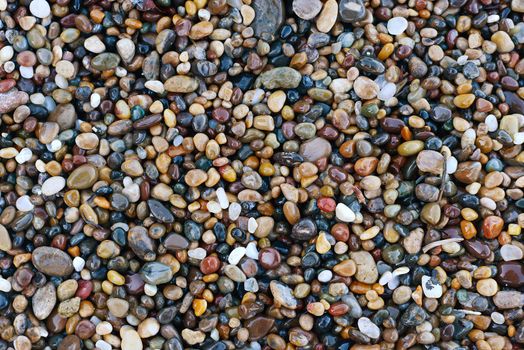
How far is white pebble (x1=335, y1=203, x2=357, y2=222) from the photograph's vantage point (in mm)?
1338

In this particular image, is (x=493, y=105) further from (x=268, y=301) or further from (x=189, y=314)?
(x=189, y=314)

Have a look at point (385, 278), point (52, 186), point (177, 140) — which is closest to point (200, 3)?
point (177, 140)

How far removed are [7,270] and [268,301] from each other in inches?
22.3

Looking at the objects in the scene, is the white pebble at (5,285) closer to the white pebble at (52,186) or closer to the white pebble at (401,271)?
the white pebble at (52,186)

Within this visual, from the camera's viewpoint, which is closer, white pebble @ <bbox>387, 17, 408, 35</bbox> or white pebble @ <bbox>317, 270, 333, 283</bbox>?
white pebble @ <bbox>317, 270, 333, 283</bbox>

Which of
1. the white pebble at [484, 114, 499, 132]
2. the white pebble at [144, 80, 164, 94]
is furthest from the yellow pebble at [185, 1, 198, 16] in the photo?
the white pebble at [484, 114, 499, 132]

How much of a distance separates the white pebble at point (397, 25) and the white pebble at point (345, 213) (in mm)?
430

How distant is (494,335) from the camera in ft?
4.38

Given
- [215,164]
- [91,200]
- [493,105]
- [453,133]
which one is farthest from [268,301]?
[493,105]

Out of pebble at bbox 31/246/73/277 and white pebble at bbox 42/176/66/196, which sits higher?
white pebble at bbox 42/176/66/196

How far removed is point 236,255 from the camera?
134cm

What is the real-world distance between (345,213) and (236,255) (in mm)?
251

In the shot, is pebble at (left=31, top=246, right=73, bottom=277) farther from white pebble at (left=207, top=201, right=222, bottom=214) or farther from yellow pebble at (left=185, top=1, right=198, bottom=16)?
yellow pebble at (left=185, top=1, right=198, bottom=16)

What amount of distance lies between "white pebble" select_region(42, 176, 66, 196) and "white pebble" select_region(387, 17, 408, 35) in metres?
0.82
